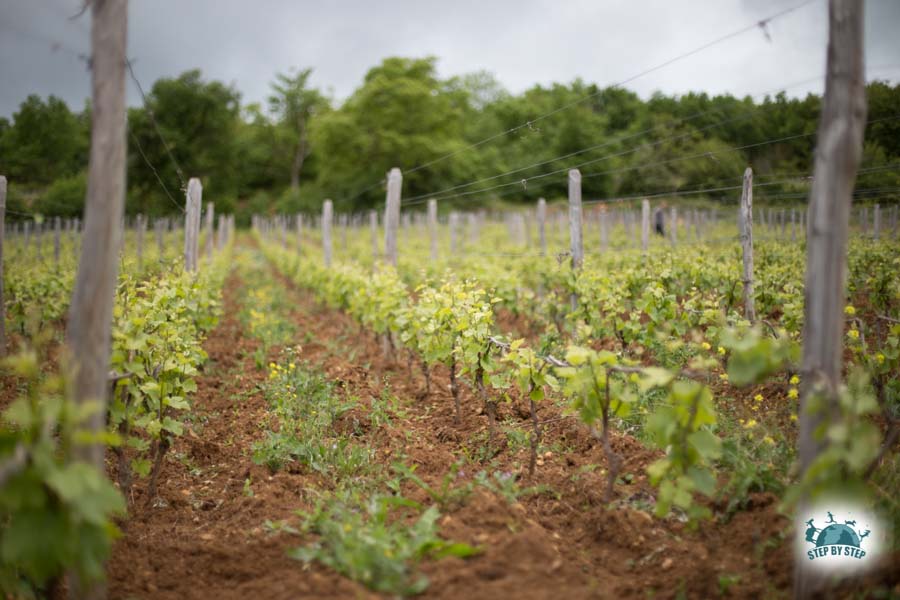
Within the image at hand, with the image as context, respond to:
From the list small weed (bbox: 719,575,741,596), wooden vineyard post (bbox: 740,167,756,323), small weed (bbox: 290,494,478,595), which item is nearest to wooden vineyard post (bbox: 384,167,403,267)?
wooden vineyard post (bbox: 740,167,756,323)

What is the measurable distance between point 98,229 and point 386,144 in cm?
4212

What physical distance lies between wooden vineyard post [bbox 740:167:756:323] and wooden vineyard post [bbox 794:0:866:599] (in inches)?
166

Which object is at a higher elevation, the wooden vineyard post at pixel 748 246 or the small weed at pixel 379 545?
the wooden vineyard post at pixel 748 246

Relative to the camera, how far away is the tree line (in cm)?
1097

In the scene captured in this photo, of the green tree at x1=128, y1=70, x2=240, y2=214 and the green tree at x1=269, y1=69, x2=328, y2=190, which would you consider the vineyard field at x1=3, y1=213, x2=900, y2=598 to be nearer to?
the green tree at x1=128, y1=70, x2=240, y2=214

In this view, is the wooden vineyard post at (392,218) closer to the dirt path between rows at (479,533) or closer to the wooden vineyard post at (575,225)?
the wooden vineyard post at (575,225)

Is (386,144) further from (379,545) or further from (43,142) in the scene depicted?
(379,545)

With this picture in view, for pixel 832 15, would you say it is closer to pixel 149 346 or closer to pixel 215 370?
pixel 149 346

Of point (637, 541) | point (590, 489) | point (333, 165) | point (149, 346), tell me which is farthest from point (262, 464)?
point (333, 165)

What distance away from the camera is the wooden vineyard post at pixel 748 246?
6.32 m

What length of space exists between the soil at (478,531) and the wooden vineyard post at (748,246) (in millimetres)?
2783

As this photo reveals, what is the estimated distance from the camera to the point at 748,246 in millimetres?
6383


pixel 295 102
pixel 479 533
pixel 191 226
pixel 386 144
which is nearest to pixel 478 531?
pixel 479 533

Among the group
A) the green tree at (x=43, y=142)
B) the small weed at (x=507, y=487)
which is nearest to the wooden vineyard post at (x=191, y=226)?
the green tree at (x=43, y=142)
